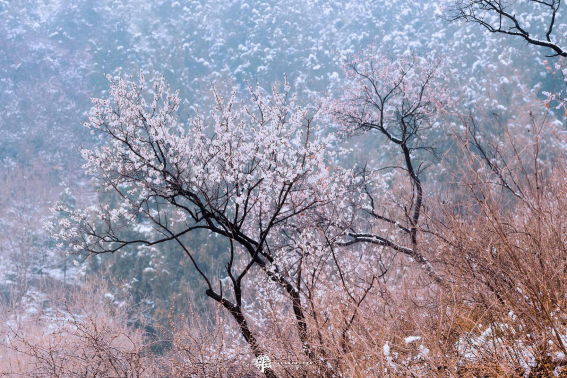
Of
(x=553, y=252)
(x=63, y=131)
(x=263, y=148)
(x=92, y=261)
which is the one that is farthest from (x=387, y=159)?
(x=63, y=131)

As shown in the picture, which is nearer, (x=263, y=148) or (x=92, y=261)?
(x=263, y=148)

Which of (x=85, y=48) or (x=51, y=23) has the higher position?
(x=51, y=23)

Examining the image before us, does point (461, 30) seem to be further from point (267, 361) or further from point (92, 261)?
point (267, 361)

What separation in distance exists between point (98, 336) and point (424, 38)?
71.4 m

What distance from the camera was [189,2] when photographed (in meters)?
88.9

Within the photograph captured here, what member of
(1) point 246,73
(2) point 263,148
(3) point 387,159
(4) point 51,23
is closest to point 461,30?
(3) point 387,159

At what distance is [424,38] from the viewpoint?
2657 inches

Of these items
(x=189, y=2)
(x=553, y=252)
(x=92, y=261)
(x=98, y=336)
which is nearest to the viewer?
(x=553, y=252)

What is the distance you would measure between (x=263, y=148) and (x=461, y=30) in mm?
63577

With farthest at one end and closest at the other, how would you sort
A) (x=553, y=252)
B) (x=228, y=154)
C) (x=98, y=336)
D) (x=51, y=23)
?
1. (x=51, y=23)
2. (x=228, y=154)
3. (x=98, y=336)
4. (x=553, y=252)

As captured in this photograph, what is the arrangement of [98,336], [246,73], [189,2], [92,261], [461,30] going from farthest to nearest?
[189,2] < [246,73] < [461,30] < [92,261] < [98,336]

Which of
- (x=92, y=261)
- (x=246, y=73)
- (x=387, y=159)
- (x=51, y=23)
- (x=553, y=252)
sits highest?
(x=51, y=23)

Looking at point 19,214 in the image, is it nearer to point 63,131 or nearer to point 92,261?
point 63,131

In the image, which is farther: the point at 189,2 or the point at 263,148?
the point at 189,2
